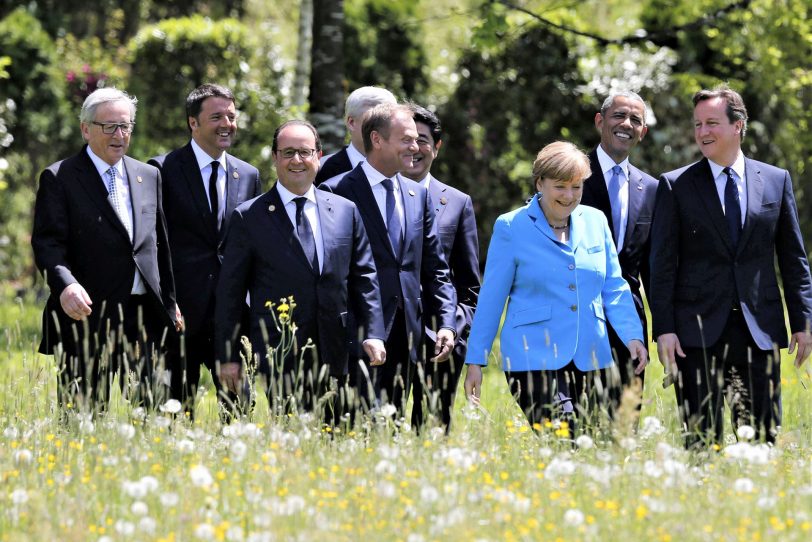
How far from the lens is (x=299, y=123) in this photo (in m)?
6.88

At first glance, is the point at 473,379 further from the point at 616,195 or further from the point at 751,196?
the point at 751,196

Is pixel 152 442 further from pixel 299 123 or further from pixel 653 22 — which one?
pixel 653 22

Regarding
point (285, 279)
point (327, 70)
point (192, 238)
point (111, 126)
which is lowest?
point (285, 279)

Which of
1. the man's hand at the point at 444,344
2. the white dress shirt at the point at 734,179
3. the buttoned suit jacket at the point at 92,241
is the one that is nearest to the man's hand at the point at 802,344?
the white dress shirt at the point at 734,179

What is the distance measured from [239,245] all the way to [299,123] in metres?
0.71

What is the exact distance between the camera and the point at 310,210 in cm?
693

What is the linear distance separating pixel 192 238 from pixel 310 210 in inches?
40.9

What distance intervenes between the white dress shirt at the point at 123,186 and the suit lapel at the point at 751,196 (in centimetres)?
326

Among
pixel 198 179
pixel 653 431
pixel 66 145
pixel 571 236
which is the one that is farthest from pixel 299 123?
pixel 66 145

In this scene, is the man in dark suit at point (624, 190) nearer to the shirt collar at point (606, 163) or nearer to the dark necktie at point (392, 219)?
the shirt collar at point (606, 163)

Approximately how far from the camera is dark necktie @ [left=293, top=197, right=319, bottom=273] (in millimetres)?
6844

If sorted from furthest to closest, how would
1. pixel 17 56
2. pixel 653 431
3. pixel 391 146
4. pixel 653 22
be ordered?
pixel 17 56 → pixel 653 22 → pixel 391 146 → pixel 653 431

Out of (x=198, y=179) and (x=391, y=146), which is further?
(x=198, y=179)

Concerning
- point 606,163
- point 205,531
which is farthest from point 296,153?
point 205,531
